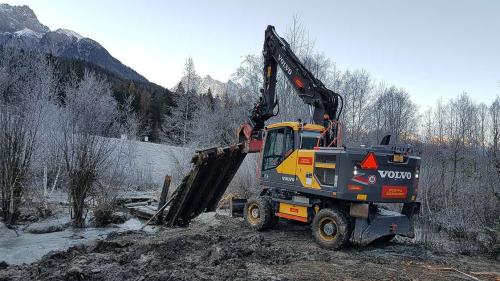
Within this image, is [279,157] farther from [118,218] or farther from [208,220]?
[118,218]

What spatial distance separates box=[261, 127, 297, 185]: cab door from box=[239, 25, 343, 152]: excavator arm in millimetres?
708

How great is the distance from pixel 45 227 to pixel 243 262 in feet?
22.4

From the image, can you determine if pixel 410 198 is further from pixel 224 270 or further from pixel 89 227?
pixel 89 227

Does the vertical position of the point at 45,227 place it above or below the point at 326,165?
below

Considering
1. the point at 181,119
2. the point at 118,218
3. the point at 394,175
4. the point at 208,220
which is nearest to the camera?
the point at 394,175

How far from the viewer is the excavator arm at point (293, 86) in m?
9.98

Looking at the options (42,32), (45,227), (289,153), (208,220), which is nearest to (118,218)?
(45,227)

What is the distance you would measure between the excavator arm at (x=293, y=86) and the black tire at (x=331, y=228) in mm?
2140

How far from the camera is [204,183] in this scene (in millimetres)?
10703

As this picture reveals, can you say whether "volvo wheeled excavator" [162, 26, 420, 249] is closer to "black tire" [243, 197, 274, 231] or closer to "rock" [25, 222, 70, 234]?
"black tire" [243, 197, 274, 231]

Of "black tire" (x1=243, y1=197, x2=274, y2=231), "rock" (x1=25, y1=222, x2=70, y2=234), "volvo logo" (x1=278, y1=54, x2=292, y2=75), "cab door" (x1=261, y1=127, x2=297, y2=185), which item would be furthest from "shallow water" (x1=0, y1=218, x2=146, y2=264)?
"volvo logo" (x1=278, y1=54, x2=292, y2=75)

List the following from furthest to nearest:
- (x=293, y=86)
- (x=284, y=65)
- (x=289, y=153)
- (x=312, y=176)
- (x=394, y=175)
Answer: (x=284, y=65)
(x=293, y=86)
(x=289, y=153)
(x=312, y=176)
(x=394, y=175)

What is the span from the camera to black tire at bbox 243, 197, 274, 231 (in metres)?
9.74

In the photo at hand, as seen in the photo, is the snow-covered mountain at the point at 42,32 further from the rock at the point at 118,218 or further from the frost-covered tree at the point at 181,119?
the rock at the point at 118,218
